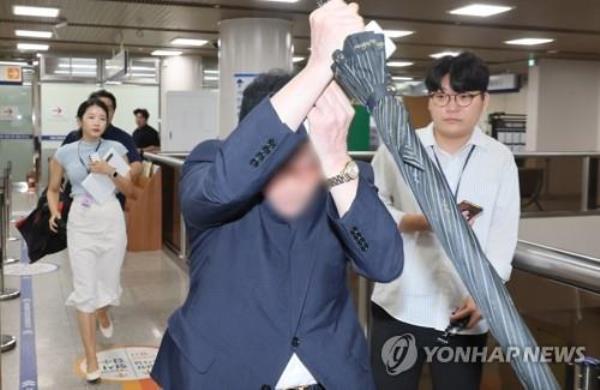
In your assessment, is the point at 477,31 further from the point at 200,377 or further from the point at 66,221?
the point at 200,377

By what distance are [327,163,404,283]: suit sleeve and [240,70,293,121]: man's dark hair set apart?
7.3 inches

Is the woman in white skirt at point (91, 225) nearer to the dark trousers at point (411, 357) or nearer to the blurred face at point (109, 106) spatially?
the blurred face at point (109, 106)

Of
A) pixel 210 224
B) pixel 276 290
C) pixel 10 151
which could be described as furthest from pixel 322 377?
pixel 10 151

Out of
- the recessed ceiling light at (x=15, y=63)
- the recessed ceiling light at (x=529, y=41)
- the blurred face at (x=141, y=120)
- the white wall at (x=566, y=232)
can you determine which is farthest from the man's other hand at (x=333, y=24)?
the recessed ceiling light at (x=15, y=63)

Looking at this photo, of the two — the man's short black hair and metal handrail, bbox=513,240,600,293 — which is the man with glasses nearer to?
the man's short black hair

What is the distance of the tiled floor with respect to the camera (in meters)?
3.56

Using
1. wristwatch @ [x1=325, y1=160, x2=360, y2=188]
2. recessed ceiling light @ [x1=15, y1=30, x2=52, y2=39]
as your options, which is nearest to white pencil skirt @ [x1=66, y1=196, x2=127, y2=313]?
wristwatch @ [x1=325, y1=160, x2=360, y2=188]

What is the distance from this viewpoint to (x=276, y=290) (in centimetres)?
109

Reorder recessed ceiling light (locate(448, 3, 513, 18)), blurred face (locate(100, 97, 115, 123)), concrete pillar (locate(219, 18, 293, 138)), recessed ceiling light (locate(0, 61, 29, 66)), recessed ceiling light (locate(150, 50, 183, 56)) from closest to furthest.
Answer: blurred face (locate(100, 97, 115, 123)) → recessed ceiling light (locate(448, 3, 513, 18)) → concrete pillar (locate(219, 18, 293, 138)) → recessed ceiling light (locate(150, 50, 183, 56)) → recessed ceiling light (locate(0, 61, 29, 66))

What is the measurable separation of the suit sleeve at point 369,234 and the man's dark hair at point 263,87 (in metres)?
0.19

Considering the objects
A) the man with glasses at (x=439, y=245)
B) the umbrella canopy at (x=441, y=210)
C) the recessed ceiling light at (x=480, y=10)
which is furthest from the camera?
the recessed ceiling light at (x=480, y=10)

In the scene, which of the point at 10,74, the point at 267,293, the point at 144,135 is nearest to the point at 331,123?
the point at 267,293

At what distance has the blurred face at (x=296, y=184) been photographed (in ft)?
3.13

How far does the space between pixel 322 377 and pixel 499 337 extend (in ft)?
1.73
